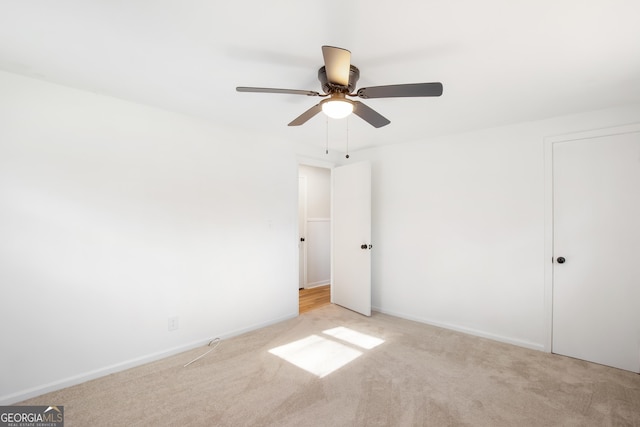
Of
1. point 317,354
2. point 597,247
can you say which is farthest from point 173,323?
point 597,247

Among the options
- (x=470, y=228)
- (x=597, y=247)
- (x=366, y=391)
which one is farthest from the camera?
(x=470, y=228)

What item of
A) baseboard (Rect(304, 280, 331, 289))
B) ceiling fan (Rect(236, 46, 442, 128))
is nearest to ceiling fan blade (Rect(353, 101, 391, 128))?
ceiling fan (Rect(236, 46, 442, 128))

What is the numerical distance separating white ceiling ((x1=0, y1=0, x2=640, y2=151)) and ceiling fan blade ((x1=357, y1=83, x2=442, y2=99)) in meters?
0.25

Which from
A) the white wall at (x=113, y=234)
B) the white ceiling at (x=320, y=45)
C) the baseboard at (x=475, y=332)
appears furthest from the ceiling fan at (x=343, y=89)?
the baseboard at (x=475, y=332)

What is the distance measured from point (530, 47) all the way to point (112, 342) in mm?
3624

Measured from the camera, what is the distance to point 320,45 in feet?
5.21

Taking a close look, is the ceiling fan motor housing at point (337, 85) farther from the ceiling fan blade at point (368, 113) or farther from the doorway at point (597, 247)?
the doorway at point (597, 247)

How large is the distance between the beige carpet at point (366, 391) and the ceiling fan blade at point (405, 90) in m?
2.00

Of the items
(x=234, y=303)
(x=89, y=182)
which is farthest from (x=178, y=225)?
(x=234, y=303)

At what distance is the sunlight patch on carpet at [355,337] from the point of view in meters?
2.86

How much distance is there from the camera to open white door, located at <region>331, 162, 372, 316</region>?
375 cm

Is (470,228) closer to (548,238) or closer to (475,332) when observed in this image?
(548,238)

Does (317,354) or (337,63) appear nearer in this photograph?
(337,63)

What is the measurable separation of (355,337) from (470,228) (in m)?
1.79
